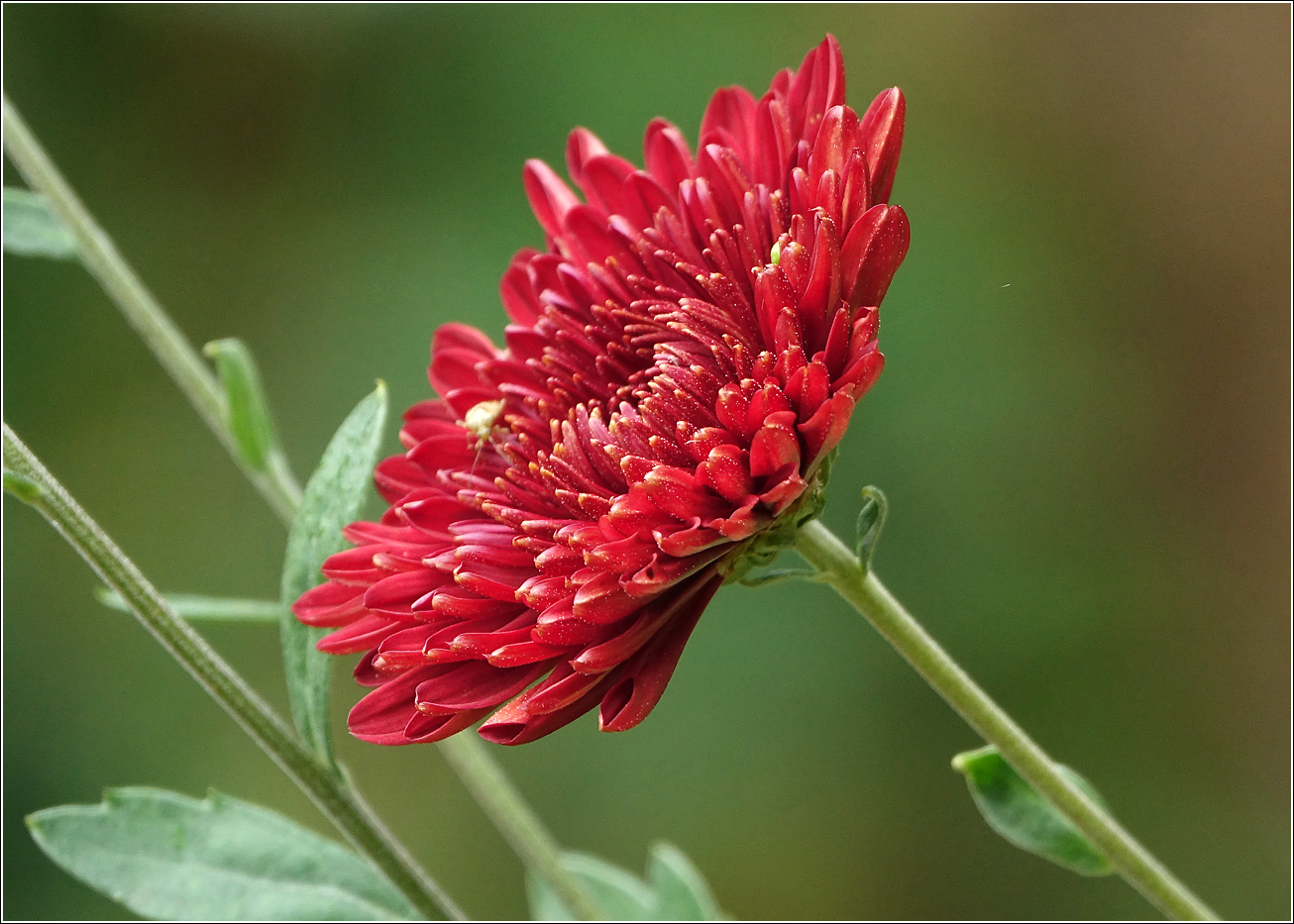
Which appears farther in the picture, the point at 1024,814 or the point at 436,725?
the point at 1024,814

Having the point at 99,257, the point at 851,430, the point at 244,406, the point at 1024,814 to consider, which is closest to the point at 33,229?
the point at 99,257

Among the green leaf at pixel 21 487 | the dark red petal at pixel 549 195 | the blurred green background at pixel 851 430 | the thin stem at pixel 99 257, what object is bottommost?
the blurred green background at pixel 851 430

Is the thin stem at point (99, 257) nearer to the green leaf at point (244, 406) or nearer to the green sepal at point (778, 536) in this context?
the green leaf at point (244, 406)

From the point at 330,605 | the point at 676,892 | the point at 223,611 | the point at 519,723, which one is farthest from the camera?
the point at 676,892

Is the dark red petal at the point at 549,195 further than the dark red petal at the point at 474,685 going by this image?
Yes

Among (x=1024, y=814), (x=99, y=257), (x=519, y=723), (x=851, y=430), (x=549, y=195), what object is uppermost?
(x=99, y=257)

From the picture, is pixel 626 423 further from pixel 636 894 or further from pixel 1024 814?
pixel 636 894

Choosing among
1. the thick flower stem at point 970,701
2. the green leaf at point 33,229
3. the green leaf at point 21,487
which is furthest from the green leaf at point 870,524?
the green leaf at point 33,229
